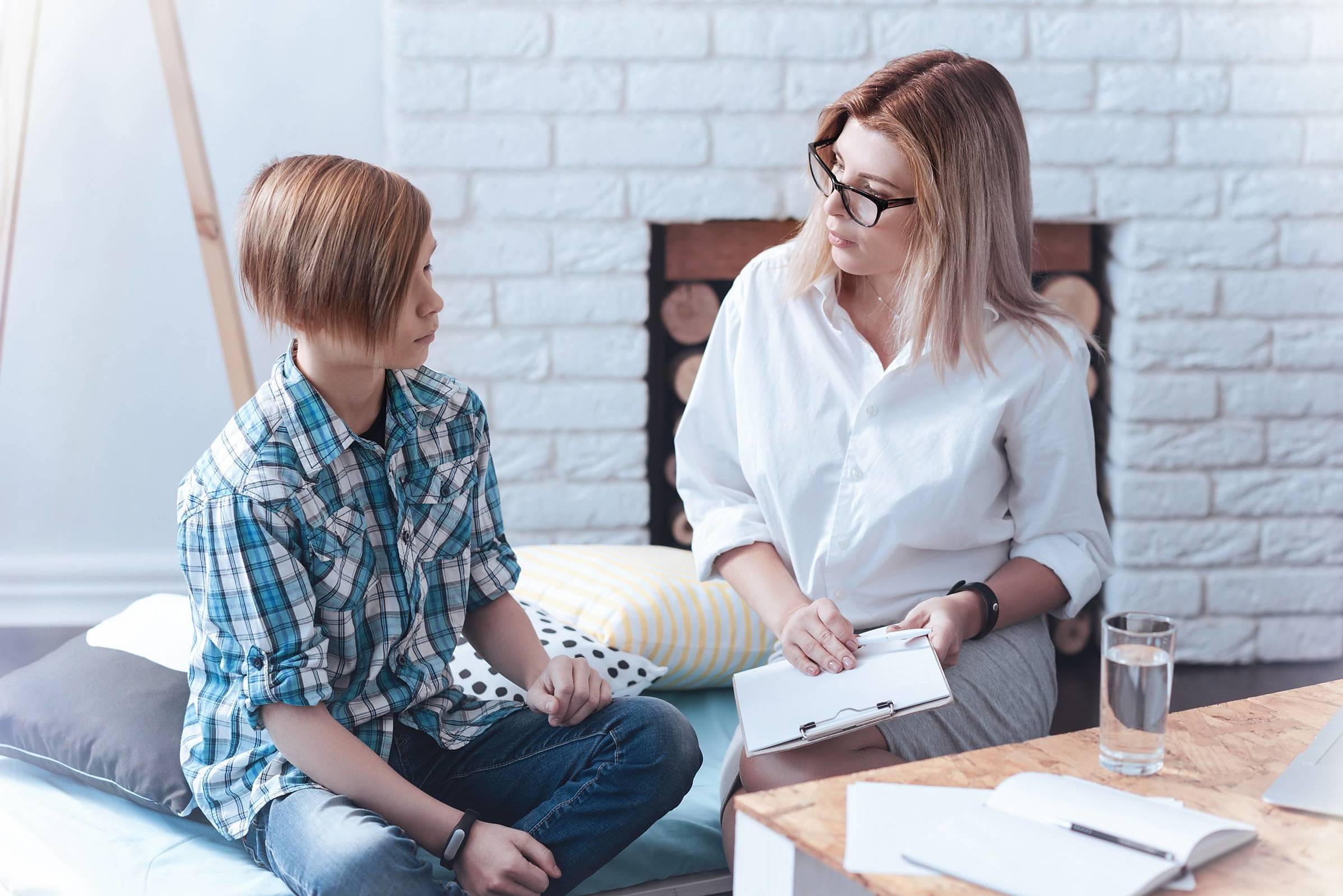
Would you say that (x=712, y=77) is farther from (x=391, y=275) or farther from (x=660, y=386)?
(x=391, y=275)

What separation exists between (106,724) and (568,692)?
0.51 metres

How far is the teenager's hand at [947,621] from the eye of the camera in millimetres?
1172

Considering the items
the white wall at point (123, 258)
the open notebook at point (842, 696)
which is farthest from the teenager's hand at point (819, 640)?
the white wall at point (123, 258)

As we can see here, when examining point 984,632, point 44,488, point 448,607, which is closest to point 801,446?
point 984,632

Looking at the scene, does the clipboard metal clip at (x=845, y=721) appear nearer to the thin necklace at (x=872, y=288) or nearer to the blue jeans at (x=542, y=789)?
the blue jeans at (x=542, y=789)

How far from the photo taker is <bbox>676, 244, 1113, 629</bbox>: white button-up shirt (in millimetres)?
1288

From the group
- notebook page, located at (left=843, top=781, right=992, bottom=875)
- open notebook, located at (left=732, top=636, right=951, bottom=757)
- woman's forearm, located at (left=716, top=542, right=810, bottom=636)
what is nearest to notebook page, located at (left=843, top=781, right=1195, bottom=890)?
notebook page, located at (left=843, top=781, right=992, bottom=875)

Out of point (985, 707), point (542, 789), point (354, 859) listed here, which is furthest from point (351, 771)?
point (985, 707)

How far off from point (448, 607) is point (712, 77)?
45.3 inches

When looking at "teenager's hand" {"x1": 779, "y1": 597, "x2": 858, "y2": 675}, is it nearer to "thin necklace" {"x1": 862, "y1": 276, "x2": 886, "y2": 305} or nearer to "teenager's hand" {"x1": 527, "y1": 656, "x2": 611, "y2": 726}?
"teenager's hand" {"x1": 527, "y1": 656, "x2": 611, "y2": 726}

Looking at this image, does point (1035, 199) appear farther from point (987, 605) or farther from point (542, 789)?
point (542, 789)

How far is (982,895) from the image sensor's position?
0.68 meters

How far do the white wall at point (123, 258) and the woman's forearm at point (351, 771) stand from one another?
1.21 m

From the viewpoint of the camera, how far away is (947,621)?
1.18 m
